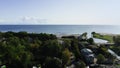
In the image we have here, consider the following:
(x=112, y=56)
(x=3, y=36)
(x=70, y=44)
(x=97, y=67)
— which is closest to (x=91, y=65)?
(x=97, y=67)

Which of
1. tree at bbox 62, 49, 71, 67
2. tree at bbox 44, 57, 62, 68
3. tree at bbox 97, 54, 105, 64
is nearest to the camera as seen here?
tree at bbox 44, 57, 62, 68

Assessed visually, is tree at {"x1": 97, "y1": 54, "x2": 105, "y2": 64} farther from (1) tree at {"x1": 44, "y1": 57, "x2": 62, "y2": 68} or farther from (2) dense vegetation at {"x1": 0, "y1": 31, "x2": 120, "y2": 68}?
(1) tree at {"x1": 44, "y1": 57, "x2": 62, "y2": 68}

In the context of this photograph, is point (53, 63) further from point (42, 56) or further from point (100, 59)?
point (100, 59)

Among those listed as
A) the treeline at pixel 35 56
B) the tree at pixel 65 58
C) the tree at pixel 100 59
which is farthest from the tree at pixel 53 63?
the tree at pixel 100 59

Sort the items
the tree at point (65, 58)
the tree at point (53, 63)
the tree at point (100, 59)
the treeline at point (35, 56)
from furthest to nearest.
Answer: the tree at point (100, 59) → the tree at point (65, 58) → the tree at point (53, 63) → the treeline at point (35, 56)

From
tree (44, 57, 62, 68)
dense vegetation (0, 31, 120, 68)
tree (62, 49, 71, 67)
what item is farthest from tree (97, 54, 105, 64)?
tree (44, 57, 62, 68)

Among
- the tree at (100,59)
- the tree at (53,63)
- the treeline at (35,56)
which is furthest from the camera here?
the tree at (100,59)

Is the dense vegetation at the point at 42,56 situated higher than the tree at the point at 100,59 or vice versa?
the dense vegetation at the point at 42,56

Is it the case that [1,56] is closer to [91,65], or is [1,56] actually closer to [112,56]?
[91,65]

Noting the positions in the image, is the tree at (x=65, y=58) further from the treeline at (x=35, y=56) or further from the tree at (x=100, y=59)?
the tree at (x=100, y=59)

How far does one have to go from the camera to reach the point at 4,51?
86.1 feet

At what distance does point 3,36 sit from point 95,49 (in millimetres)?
23327

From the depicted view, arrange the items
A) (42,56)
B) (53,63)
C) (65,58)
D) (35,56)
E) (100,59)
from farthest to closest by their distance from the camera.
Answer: (100,59) → (35,56) → (42,56) → (65,58) → (53,63)

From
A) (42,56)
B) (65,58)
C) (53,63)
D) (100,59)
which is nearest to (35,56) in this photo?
(42,56)
